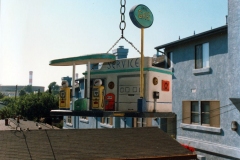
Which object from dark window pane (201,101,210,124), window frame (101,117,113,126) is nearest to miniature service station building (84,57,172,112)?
dark window pane (201,101,210,124)

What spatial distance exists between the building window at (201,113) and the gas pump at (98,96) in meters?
8.96

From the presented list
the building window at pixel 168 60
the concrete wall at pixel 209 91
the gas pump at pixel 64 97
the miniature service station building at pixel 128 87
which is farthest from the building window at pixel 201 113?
the gas pump at pixel 64 97

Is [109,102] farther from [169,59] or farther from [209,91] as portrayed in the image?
[169,59]

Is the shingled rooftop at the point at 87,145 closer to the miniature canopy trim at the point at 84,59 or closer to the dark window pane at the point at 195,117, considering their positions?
the miniature canopy trim at the point at 84,59

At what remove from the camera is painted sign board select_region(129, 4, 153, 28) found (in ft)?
24.5

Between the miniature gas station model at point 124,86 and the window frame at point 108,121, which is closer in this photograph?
the miniature gas station model at point 124,86

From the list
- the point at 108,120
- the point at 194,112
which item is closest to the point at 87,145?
the point at 194,112

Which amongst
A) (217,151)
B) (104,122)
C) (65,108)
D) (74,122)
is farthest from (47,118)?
(65,108)

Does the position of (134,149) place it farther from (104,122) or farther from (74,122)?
(74,122)

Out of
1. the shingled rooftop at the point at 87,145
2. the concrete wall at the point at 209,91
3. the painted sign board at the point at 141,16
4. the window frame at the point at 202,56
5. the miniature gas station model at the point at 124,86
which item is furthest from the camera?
the window frame at the point at 202,56

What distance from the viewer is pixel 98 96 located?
8258mm

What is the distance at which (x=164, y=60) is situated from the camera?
64.5 feet

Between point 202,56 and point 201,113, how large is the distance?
10.6ft

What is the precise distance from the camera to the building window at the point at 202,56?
16188 mm
